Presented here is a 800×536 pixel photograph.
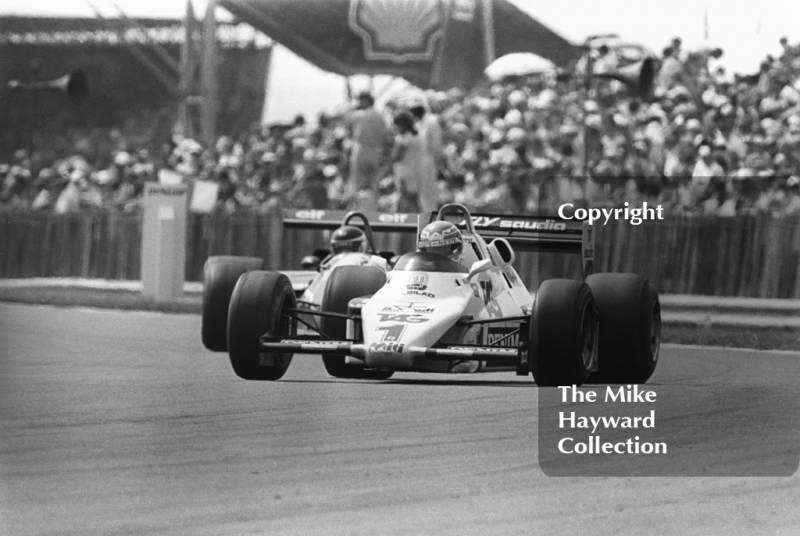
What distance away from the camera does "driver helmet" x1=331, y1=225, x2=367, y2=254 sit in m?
10.7

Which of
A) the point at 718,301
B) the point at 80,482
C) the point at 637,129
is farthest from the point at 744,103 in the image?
the point at 80,482

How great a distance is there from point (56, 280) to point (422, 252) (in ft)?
26.5

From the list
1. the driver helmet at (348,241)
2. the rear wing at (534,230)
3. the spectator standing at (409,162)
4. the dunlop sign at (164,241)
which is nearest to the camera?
the rear wing at (534,230)

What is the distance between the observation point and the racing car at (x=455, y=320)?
25.0ft

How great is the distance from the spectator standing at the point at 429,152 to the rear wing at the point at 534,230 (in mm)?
2695

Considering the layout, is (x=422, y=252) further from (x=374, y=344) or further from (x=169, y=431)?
(x=169, y=431)

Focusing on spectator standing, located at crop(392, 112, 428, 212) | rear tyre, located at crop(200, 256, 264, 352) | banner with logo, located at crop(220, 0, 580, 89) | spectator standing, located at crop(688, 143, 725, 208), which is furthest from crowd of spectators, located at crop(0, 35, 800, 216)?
banner with logo, located at crop(220, 0, 580, 89)

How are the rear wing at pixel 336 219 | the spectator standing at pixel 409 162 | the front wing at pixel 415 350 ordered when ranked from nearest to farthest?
the front wing at pixel 415 350 → the rear wing at pixel 336 219 → the spectator standing at pixel 409 162

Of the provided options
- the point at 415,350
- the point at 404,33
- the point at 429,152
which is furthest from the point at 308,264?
the point at 404,33

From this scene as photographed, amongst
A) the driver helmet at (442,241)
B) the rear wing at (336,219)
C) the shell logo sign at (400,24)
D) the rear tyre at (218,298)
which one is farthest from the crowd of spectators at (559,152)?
the shell logo sign at (400,24)

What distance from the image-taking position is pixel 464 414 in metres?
7.16

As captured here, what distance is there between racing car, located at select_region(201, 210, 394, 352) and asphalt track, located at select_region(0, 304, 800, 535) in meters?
0.47

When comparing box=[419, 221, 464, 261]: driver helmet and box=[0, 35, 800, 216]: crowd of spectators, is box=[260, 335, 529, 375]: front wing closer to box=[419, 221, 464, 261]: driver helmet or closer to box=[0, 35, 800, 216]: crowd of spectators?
box=[419, 221, 464, 261]: driver helmet

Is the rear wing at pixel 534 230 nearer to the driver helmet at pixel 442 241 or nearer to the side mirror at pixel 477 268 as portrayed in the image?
the driver helmet at pixel 442 241
